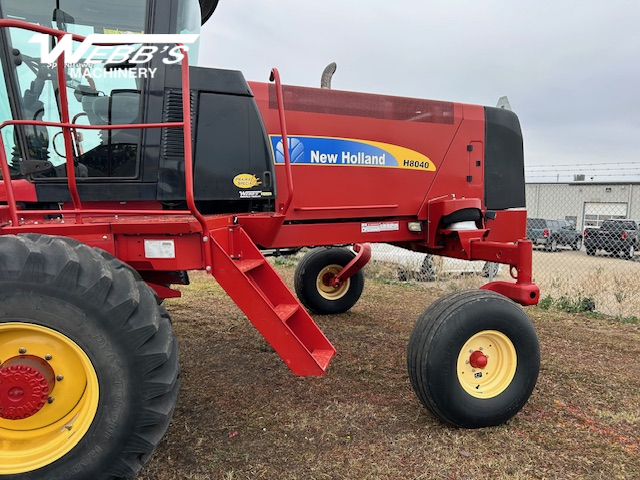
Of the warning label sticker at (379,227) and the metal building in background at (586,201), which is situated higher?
the metal building in background at (586,201)

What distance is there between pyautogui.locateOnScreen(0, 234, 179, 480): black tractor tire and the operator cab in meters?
0.87

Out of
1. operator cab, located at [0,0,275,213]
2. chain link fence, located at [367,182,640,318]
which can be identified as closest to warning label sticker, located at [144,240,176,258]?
operator cab, located at [0,0,275,213]

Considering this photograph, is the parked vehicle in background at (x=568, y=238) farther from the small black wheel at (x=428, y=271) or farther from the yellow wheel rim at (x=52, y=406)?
the yellow wheel rim at (x=52, y=406)

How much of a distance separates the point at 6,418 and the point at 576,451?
3.06 metres

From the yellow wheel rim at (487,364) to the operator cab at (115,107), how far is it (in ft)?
6.17

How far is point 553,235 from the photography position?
20.5 metres

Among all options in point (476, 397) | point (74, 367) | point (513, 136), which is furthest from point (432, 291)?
point (74, 367)

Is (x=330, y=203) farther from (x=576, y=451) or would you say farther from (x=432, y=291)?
(x=432, y=291)

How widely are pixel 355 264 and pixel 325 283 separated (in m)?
0.63

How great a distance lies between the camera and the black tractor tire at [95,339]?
204 centimetres

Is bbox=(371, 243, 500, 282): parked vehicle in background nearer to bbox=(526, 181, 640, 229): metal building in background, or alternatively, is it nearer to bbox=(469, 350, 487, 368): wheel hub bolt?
bbox=(469, 350, 487, 368): wheel hub bolt

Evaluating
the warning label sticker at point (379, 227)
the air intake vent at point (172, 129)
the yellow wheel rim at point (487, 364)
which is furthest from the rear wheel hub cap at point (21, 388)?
the warning label sticker at point (379, 227)

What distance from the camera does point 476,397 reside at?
299 cm

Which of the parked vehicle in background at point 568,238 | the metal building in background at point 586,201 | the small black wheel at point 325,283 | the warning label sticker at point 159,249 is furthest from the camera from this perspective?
the metal building in background at point 586,201
